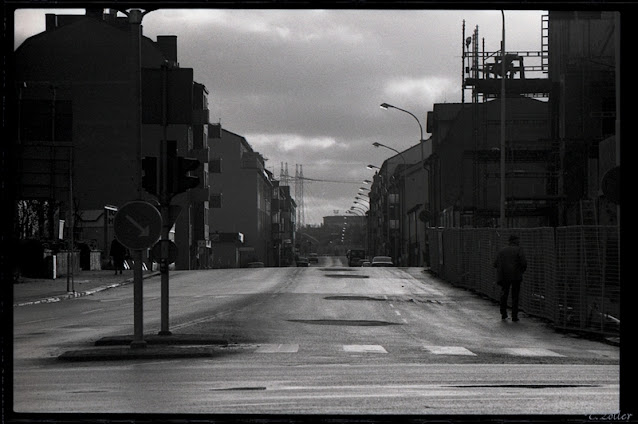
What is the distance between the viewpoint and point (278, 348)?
1792 cm

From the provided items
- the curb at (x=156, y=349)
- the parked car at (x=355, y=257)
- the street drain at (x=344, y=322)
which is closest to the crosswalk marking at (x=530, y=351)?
the curb at (x=156, y=349)

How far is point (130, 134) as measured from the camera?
225ft

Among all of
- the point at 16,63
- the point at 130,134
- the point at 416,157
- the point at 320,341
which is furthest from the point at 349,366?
the point at 416,157

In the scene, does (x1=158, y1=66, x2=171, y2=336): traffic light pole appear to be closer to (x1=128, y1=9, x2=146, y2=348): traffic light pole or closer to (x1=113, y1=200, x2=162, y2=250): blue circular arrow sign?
(x1=128, y1=9, x2=146, y2=348): traffic light pole

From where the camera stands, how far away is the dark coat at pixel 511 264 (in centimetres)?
2600

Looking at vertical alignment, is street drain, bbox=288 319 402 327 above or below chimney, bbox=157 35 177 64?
below

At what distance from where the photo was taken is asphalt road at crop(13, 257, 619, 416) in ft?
32.2

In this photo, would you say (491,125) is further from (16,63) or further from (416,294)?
(16,63)

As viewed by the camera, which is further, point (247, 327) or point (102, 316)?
point (102, 316)

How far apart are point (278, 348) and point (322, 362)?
7.93 ft

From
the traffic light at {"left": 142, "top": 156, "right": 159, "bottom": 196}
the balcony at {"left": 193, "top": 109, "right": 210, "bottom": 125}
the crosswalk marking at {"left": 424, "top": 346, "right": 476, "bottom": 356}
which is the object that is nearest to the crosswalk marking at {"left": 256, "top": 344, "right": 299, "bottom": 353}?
the crosswalk marking at {"left": 424, "top": 346, "right": 476, "bottom": 356}

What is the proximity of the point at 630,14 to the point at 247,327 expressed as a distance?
57.5ft

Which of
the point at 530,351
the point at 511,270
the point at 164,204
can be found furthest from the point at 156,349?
the point at 511,270

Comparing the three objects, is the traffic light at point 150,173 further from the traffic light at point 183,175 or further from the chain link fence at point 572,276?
the chain link fence at point 572,276
